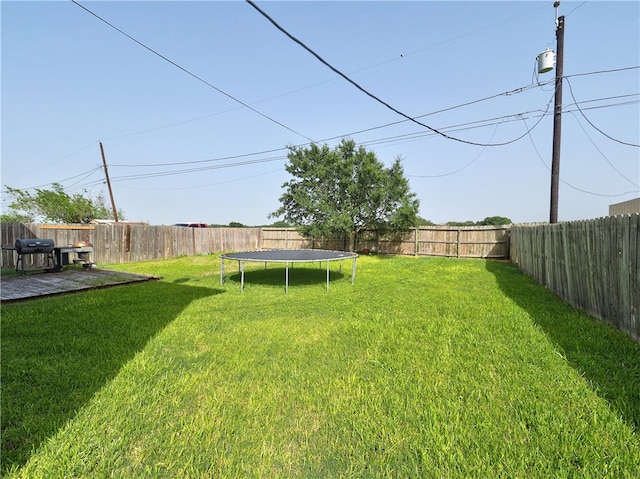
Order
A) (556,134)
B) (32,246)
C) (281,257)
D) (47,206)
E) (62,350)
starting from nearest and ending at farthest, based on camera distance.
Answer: (62,350) → (281,257) → (32,246) → (556,134) → (47,206)

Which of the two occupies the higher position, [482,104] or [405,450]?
[482,104]

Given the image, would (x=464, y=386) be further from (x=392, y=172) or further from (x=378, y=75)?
(x=392, y=172)

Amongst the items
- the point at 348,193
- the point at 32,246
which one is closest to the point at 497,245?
the point at 348,193

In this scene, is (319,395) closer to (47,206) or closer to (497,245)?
(497,245)

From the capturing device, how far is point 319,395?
2016 millimetres

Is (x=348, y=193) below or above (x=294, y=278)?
above

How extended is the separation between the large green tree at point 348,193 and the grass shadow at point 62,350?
802cm

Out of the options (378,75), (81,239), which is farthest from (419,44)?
(81,239)

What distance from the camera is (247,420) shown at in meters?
1.73

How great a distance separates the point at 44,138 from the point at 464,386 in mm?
17853

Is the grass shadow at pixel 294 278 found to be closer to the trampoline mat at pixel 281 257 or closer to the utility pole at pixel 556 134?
the trampoline mat at pixel 281 257

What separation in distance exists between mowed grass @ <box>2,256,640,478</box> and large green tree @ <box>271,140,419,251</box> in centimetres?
857

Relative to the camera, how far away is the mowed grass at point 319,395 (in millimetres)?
1423

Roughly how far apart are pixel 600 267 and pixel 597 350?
52.6 inches
